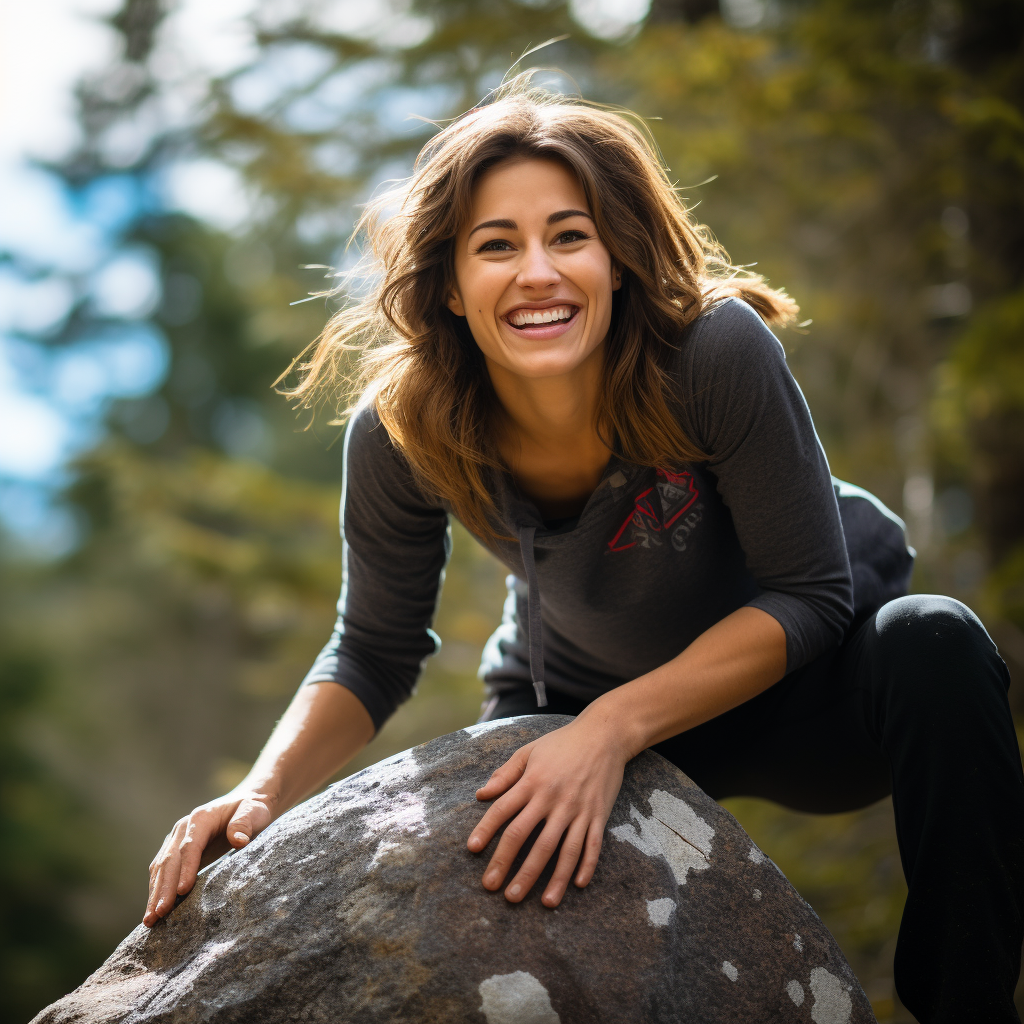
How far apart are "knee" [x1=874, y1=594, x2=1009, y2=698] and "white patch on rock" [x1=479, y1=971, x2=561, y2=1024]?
0.72 metres

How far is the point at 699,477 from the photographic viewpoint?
1.79 m

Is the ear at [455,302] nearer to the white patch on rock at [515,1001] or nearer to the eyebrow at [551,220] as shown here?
the eyebrow at [551,220]

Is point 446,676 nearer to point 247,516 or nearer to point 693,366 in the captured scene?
point 247,516

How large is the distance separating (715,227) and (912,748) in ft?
13.8

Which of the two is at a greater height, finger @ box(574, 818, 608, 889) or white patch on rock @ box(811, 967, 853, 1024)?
finger @ box(574, 818, 608, 889)

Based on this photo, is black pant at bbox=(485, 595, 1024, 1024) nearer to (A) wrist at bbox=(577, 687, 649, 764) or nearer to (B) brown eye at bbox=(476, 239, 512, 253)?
(A) wrist at bbox=(577, 687, 649, 764)

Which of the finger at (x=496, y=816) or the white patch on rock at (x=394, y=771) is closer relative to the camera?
the finger at (x=496, y=816)

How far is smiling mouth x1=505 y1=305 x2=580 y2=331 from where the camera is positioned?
1754 millimetres

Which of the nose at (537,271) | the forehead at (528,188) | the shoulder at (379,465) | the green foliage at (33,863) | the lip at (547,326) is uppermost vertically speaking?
the forehead at (528,188)

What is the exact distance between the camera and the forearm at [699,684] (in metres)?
1.53

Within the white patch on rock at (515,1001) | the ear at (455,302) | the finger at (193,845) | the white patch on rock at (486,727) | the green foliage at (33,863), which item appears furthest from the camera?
the green foliage at (33,863)

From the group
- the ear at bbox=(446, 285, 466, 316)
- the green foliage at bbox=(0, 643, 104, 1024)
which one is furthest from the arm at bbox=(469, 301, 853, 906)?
the green foliage at bbox=(0, 643, 104, 1024)

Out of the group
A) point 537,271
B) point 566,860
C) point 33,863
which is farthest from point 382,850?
point 33,863

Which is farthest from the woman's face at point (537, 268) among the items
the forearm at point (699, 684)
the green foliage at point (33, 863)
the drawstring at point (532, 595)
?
the green foliage at point (33, 863)
